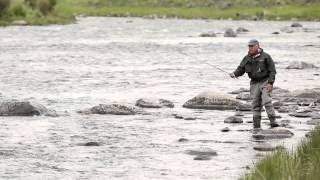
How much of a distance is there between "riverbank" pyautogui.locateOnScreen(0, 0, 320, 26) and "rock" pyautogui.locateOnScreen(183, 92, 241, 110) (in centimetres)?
5731

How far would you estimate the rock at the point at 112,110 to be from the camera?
23594mm

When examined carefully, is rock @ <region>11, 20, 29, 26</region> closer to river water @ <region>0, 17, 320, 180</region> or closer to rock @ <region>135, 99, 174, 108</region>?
river water @ <region>0, 17, 320, 180</region>

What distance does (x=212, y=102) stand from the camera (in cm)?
2484

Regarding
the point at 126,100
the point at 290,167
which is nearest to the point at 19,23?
the point at 126,100

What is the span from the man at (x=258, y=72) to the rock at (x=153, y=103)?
18.7ft

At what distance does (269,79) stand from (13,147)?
6.56 m

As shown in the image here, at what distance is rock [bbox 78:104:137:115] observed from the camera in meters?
23.6

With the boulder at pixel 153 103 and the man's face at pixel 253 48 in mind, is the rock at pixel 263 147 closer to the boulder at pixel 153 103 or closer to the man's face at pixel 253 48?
the man's face at pixel 253 48

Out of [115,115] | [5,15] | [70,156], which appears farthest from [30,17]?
[70,156]

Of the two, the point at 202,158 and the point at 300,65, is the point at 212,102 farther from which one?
the point at 300,65

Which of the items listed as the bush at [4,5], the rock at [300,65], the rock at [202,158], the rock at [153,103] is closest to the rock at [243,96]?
the rock at [153,103]

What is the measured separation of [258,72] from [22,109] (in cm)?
760

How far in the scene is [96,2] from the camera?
128 metres

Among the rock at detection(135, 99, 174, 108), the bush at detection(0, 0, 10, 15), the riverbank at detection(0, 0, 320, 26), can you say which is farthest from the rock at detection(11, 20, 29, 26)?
the rock at detection(135, 99, 174, 108)
